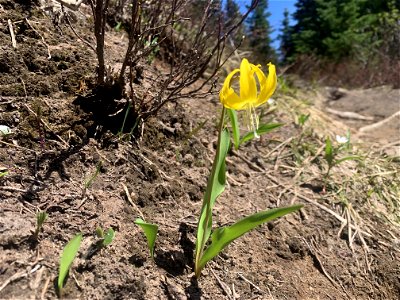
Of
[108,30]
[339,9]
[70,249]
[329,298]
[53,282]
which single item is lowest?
[329,298]

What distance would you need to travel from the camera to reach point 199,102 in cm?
304

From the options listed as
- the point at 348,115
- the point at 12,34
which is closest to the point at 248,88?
the point at 12,34

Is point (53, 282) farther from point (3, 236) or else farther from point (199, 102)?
point (199, 102)

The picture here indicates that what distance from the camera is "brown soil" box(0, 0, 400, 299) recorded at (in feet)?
4.73

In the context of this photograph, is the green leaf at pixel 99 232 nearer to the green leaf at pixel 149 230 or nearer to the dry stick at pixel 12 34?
the green leaf at pixel 149 230

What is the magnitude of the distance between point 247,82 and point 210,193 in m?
0.44

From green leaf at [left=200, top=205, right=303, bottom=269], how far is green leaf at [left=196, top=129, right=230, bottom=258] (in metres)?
0.06

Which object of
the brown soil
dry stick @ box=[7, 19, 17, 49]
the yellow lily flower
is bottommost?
the brown soil

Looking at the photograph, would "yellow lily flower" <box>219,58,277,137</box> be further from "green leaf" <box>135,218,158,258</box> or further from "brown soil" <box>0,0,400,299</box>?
"brown soil" <box>0,0,400,299</box>

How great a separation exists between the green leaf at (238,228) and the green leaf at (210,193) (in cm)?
6

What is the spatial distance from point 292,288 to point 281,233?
0.34 metres

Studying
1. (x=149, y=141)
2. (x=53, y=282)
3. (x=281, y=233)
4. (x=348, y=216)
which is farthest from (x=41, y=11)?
(x=348, y=216)

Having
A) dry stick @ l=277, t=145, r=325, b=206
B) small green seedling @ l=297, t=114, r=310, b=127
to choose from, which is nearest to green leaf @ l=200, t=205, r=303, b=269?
dry stick @ l=277, t=145, r=325, b=206

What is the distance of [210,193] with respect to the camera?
5.12 feet
